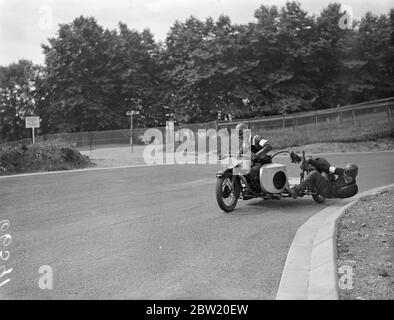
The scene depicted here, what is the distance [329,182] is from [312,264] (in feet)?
13.5

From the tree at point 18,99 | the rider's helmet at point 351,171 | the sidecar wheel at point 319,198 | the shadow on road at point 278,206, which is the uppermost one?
the tree at point 18,99

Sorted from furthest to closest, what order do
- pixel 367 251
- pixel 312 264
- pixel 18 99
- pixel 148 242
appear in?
pixel 18 99 < pixel 148 242 < pixel 367 251 < pixel 312 264

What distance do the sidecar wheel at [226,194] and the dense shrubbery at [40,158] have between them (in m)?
12.5

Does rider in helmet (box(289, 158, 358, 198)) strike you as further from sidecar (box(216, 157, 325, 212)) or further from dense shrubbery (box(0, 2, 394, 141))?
dense shrubbery (box(0, 2, 394, 141))

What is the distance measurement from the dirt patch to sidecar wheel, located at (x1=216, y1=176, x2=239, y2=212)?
2.06 m

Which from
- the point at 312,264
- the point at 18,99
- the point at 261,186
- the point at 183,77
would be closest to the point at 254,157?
the point at 261,186

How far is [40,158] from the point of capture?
68.1 feet

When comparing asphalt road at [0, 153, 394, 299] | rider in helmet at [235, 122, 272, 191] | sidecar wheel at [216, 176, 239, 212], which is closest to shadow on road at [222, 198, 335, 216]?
asphalt road at [0, 153, 394, 299]

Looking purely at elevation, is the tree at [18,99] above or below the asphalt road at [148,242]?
above

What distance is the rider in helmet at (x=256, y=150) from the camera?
938 cm

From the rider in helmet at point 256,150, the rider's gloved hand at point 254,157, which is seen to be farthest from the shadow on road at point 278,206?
the rider's gloved hand at point 254,157

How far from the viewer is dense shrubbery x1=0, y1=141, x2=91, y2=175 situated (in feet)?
64.8

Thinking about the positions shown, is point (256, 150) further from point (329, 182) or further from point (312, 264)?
point (312, 264)

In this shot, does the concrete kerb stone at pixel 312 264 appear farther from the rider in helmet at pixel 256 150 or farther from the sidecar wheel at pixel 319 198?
the rider in helmet at pixel 256 150
